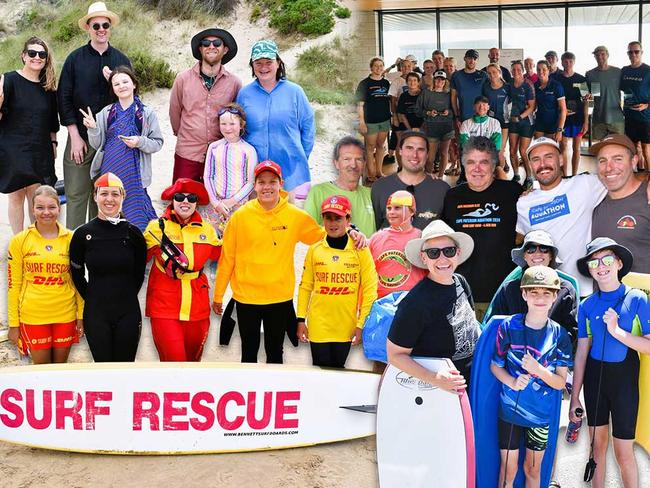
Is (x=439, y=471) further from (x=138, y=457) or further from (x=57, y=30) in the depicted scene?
(x=57, y=30)

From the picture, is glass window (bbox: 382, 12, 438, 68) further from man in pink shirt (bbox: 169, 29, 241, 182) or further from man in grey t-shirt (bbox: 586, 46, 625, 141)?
man in pink shirt (bbox: 169, 29, 241, 182)

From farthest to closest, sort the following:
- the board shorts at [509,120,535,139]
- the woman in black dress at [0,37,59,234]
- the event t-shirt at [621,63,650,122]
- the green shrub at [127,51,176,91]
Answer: the green shrub at [127,51,176,91] < the board shorts at [509,120,535,139] < the event t-shirt at [621,63,650,122] < the woman in black dress at [0,37,59,234]

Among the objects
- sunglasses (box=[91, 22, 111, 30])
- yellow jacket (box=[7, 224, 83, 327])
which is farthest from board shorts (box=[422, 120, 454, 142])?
yellow jacket (box=[7, 224, 83, 327])

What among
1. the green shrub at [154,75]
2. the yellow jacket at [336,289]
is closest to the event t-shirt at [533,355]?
the yellow jacket at [336,289]

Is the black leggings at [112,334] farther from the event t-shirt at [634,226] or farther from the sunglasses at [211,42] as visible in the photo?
the event t-shirt at [634,226]

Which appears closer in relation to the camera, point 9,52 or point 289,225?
point 289,225

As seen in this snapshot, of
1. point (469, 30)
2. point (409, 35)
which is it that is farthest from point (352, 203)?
point (469, 30)

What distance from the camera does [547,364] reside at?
120 inches

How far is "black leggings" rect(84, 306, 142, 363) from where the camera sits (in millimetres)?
4141

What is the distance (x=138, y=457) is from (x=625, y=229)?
9.42 feet

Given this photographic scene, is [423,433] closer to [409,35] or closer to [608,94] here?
[608,94]

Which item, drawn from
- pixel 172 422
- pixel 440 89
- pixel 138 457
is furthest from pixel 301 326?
pixel 440 89

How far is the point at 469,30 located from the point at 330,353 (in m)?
7.22

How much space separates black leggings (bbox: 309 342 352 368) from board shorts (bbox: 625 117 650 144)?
4859mm
